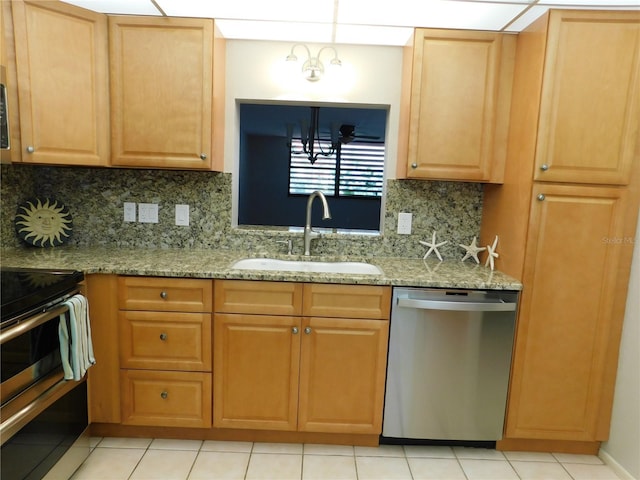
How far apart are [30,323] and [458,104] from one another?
6.86 feet

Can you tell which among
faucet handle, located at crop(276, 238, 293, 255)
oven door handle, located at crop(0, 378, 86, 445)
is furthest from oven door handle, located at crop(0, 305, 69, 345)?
faucet handle, located at crop(276, 238, 293, 255)

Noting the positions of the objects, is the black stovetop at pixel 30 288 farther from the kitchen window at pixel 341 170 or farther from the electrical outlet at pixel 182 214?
the kitchen window at pixel 341 170

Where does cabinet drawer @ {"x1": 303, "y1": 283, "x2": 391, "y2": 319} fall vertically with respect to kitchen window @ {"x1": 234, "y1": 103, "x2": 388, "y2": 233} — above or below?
below

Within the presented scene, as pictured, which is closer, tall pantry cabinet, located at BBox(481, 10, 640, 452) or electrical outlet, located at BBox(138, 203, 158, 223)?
tall pantry cabinet, located at BBox(481, 10, 640, 452)

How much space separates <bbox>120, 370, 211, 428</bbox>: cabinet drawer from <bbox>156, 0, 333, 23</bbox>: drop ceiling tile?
174 centimetres

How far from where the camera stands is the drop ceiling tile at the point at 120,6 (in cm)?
188

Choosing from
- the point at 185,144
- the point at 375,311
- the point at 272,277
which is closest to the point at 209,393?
the point at 272,277

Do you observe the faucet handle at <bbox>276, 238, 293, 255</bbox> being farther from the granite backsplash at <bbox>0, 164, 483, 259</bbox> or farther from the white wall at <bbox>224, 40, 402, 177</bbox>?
the white wall at <bbox>224, 40, 402, 177</bbox>

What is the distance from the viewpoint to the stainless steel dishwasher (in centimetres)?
185

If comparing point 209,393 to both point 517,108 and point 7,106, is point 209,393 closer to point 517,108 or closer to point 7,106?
point 7,106

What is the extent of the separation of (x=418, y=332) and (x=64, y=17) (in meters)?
2.22

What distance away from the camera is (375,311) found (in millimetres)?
1876

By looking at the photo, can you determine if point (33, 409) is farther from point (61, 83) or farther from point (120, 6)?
point (120, 6)

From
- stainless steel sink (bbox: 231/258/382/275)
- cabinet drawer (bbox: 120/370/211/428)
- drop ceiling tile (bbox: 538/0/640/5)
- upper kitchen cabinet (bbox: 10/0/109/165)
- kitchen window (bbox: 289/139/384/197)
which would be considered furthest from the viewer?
kitchen window (bbox: 289/139/384/197)
